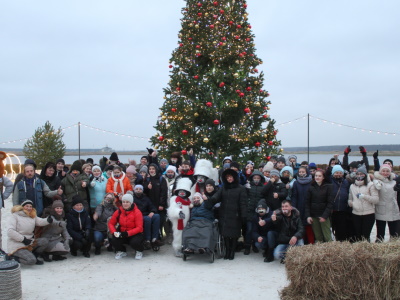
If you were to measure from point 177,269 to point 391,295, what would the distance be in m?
3.27

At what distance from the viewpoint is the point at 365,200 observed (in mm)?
6738

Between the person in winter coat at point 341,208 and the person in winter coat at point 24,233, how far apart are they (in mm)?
5090

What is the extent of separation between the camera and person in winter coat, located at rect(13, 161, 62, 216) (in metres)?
7.04

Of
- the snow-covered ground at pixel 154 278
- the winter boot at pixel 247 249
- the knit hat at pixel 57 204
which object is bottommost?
the snow-covered ground at pixel 154 278

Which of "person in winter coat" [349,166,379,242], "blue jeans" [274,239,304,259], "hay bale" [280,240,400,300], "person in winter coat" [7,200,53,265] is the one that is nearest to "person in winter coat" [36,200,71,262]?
"person in winter coat" [7,200,53,265]

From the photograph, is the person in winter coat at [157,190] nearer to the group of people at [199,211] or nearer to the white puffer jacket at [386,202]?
the group of people at [199,211]

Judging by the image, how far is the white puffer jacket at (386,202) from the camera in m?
6.82

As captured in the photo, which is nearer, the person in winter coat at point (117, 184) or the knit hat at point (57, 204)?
the knit hat at point (57, 204)

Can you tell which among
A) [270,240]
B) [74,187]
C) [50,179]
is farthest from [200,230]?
[50,179]

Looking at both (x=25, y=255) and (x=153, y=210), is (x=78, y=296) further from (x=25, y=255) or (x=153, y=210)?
(x=153, y=210)

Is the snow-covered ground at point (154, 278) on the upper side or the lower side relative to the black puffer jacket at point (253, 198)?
lower

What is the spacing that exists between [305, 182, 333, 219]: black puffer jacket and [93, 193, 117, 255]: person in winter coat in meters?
3.66

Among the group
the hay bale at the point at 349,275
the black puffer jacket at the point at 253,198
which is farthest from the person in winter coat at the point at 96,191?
the hay bale at the point at 349,275

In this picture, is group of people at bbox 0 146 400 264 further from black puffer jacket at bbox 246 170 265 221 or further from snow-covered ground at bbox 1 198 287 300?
snow-covered ground at bbox 1 198 287 300
